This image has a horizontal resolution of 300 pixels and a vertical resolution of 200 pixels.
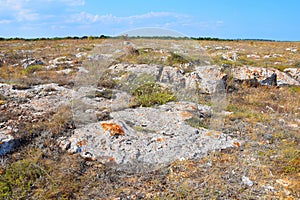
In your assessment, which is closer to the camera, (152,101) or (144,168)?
(144,168)

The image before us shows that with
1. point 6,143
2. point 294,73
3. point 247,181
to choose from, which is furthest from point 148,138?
point 294,73

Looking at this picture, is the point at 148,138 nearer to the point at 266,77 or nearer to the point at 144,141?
the point at 144,141

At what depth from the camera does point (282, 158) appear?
444 centimetres

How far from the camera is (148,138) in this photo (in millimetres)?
5000

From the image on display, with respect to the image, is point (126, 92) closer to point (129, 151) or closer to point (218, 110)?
point (218, 110)

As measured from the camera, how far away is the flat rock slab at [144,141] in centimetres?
450

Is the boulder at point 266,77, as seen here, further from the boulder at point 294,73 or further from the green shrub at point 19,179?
the green shrub at point 19,179

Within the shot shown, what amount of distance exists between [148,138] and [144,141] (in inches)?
5.6

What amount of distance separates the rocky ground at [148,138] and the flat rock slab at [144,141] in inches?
0.8

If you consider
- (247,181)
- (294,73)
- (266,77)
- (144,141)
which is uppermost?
(294,73)

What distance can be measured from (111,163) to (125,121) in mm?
1458

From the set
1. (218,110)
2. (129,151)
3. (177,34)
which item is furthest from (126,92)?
(129,151)

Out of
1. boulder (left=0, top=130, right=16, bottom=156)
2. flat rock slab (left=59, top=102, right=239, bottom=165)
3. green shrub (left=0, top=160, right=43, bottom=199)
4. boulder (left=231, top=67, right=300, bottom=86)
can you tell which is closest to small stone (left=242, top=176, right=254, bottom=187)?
flat rock slab (left=59, top=102, right=239, bottom=165)

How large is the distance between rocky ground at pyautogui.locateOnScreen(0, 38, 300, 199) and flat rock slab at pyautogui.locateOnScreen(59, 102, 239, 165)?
2 cm
